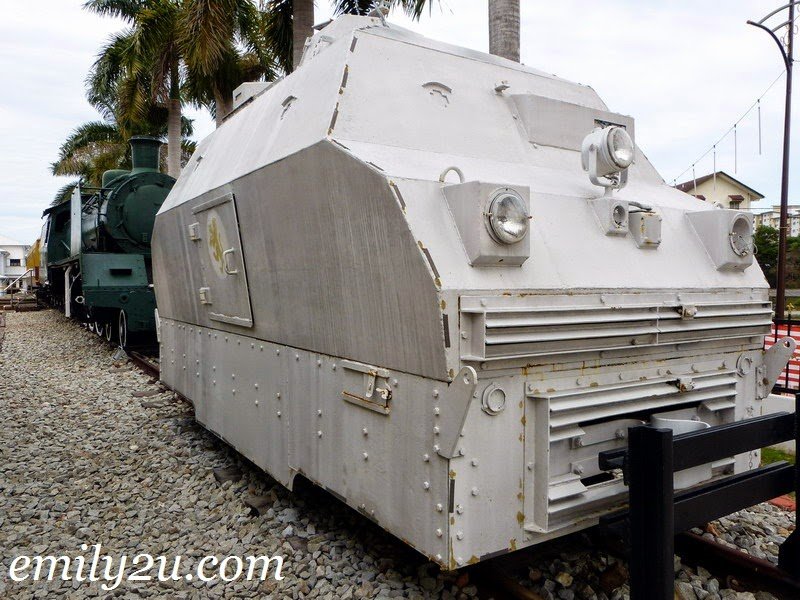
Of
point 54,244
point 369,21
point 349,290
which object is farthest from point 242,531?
point 54,244

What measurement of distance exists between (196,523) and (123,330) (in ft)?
28.0

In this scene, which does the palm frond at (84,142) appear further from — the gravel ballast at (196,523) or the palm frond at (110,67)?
the gravel ballast at (196,523)

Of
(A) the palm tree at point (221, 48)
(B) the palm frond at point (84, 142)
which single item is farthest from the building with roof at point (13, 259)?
(A) the palm tree at point (221, 48)

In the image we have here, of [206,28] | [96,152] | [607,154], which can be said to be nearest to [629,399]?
[607,154]

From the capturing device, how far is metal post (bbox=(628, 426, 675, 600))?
86.4 inches

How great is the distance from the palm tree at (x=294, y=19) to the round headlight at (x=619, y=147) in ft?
24.5

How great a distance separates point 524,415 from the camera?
2.68 meters

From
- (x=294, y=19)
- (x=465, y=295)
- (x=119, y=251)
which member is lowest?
(x=465, y=295)

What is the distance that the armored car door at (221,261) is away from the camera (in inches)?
170

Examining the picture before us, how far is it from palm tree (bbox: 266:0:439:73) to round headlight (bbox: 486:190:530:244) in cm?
800

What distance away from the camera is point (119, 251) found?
42.3ft

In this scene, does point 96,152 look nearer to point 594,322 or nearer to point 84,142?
point 84,142

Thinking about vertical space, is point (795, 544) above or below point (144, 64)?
below

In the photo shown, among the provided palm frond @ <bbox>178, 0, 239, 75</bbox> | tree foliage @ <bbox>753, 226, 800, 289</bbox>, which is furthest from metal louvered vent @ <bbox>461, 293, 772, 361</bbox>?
tree foliage @ <bbox>753, 226, 800, 289</bbox>
